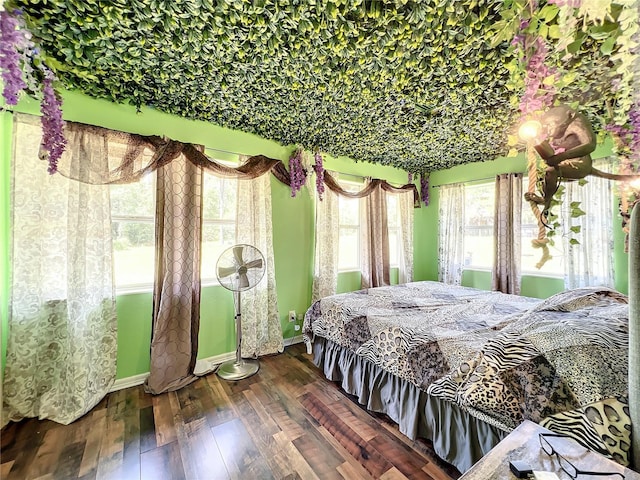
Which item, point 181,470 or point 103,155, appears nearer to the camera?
point 181,470

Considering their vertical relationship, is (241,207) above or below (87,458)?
above

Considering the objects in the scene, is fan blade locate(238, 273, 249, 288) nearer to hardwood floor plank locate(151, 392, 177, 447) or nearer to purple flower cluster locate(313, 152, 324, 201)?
hardwood floor plank locate(151, 392, 177, 447)

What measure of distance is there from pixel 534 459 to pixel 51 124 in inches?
109

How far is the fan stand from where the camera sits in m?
2.32

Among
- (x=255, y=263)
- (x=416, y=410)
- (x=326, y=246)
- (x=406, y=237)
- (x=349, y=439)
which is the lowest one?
(x=349, y=439)

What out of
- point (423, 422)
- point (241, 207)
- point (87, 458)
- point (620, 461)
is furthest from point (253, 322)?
point (620, 461)

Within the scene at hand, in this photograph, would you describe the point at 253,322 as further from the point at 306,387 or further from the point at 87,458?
the point at 87,458

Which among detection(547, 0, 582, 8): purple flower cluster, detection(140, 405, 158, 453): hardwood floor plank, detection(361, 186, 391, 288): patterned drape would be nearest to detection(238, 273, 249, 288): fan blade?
detection(140, 405, 158, 453): hardwood floor plank

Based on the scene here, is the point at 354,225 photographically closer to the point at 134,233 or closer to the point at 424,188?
the point at 424,188

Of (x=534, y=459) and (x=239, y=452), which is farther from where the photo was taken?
(x=239, y=452)

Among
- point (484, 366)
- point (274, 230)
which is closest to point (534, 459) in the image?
point (484, 366)

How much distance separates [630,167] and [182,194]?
8.97ft

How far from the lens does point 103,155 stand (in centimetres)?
198

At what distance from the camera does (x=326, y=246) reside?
10.9ft
